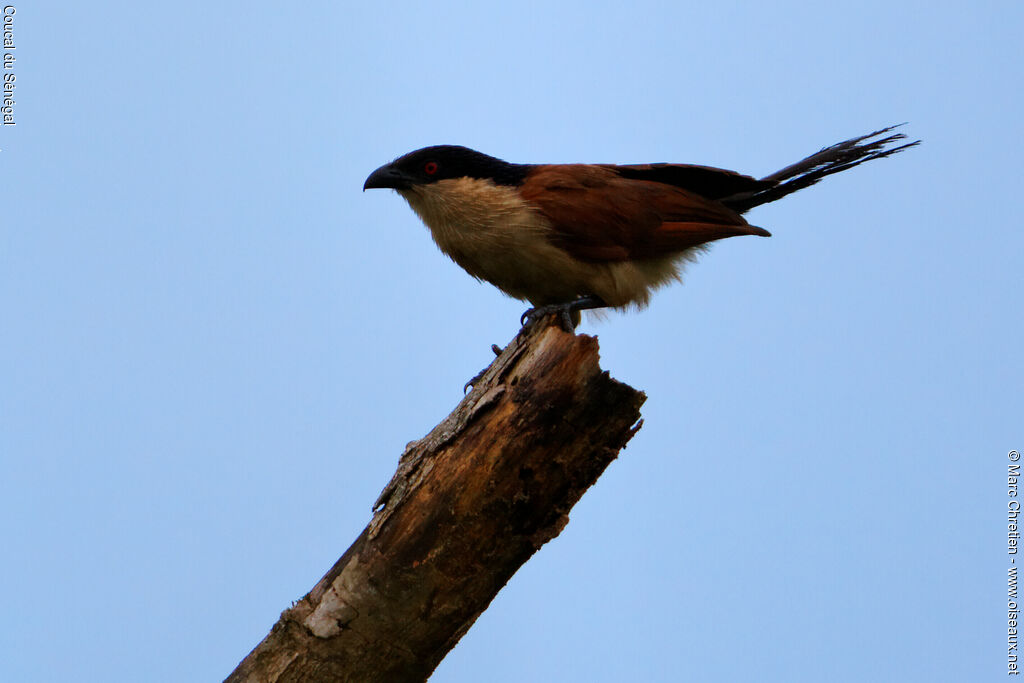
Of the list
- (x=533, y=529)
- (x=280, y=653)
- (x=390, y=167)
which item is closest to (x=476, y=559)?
(x=533, y=529)

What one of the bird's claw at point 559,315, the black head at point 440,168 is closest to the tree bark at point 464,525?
the bird's claw at point 559,315

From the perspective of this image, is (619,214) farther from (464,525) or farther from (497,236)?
(464,525)

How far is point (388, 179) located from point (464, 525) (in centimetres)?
150

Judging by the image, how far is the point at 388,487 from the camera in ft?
7.49

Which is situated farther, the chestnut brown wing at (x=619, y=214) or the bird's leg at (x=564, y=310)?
the chestnut brown wing at (x=619, y=214)

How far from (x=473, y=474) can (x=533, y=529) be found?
21 centimetres

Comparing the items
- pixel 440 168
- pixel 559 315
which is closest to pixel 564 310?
pixel 559 315

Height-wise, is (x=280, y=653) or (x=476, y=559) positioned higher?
(x=476, y=559)

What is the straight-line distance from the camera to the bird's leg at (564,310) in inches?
109

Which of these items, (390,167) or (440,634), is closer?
(440,634)

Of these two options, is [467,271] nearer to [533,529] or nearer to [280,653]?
[533,529]

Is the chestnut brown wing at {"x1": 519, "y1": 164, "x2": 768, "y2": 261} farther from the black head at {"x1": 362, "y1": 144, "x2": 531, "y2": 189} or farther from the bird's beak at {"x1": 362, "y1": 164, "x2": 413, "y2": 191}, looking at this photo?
the bird's beak at {"x1": 362, "y1": 164, "x2": 413, "y2": 191}

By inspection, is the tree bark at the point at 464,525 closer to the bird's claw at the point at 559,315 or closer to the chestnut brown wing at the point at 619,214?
the bird's claw at the point at 559,315

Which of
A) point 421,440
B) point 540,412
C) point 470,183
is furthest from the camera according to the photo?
point 470,183
